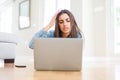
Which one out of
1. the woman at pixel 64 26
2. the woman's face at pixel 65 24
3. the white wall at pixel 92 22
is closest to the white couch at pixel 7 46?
the woman at pixel 64 26

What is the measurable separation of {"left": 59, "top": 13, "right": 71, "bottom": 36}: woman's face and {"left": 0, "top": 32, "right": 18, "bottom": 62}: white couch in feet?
5.04

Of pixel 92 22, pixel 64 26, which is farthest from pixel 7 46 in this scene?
pixel 92 22

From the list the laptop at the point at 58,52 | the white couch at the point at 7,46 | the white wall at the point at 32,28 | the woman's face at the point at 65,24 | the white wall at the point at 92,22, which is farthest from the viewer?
the white wall at the point at 32,28

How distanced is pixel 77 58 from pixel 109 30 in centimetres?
385

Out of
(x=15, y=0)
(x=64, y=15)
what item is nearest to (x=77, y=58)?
(x=64, y=15)

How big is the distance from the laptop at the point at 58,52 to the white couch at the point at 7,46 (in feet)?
5.35

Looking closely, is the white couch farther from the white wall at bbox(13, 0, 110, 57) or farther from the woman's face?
the white wall at bbox(13, 0, 110, 57)

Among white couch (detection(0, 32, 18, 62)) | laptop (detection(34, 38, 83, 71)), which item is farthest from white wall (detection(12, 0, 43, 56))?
laptop (detection(34, 38, 83, 71))

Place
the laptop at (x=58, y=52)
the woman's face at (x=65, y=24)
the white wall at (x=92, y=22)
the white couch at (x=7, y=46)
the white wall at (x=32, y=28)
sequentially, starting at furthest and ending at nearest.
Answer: the white wall at (x=32, y=28) → the white wall at (x=92, y=22) → the white couch at (x=7, y=46) → the woman's face at (x=65, y=24) → the laptop at (x=58, y=52)

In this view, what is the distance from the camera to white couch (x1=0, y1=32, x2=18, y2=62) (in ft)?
10.6

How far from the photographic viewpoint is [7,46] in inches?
129

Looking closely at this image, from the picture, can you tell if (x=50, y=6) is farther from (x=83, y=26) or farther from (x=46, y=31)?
(x=46, y=31)

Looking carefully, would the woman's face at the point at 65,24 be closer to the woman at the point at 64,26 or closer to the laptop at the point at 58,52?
the woman at the point at 64,26

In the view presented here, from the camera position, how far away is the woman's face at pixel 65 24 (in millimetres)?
1861
